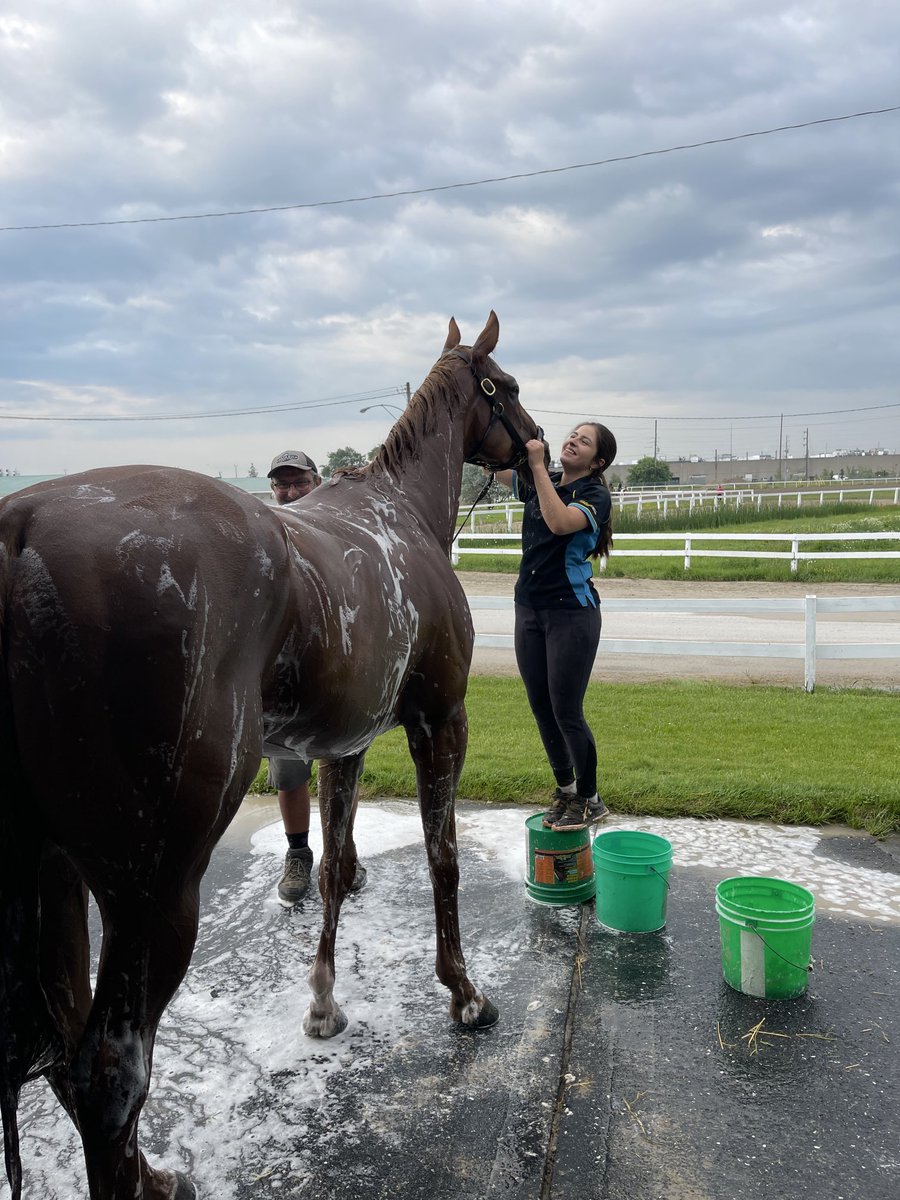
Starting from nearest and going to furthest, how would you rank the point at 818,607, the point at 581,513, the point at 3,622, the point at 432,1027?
the point at 3,622
the point at 432,1027
the point at 581,513
the point at 818,607

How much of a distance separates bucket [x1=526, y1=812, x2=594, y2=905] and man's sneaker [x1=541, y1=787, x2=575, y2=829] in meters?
0.11

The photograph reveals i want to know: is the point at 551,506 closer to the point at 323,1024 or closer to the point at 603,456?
the point at 603,456

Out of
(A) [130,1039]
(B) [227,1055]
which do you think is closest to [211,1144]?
(B) [227,1055]

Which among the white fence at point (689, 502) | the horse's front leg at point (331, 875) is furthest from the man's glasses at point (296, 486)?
the white fence at point (689, 502)

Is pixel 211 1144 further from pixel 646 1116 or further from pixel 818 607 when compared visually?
pixel 818 607

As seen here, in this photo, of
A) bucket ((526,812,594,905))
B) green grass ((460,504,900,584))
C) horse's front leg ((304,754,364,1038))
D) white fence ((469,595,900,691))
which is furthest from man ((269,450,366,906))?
green grass ((460,504,900,584))

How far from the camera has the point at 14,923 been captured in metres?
1.72

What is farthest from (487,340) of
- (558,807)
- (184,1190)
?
(184,1190)

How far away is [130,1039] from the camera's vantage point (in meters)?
1.72

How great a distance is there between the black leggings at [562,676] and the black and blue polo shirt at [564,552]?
69 millimetres

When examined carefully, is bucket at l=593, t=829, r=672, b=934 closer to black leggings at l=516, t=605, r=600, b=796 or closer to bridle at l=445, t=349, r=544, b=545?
black leggings at l=516, t=605, r=600, b=796

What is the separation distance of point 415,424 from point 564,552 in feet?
3.32

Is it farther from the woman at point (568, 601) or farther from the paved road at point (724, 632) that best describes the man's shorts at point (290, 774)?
the paved road at point (724, 632)

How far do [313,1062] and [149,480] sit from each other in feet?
6.60
